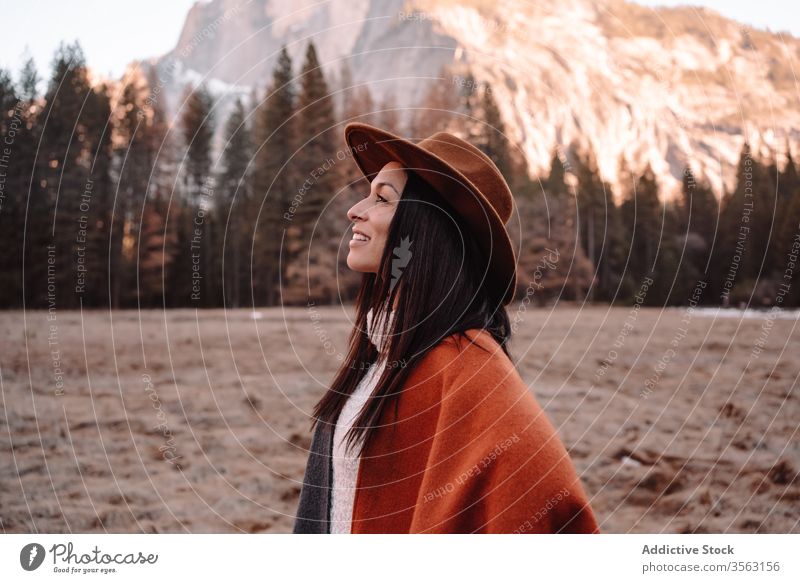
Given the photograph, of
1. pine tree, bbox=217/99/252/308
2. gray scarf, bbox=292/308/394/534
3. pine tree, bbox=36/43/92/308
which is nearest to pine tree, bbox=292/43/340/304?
pine tree, bbox=217/99/252/308

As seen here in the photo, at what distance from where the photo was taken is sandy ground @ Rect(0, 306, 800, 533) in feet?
9.98

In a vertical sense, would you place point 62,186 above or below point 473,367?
above

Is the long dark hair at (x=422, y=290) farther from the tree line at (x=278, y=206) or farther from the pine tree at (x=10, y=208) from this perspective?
the pine tree at (x=10, y=208)

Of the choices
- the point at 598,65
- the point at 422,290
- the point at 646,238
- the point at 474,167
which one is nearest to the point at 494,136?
the point at 598,65

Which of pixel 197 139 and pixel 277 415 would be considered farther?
pixel 197 139

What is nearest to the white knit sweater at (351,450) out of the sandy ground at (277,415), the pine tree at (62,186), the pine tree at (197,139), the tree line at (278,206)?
the sandy ground at (277,415)

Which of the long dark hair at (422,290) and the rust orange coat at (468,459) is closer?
the rust orange coat at (468,459)

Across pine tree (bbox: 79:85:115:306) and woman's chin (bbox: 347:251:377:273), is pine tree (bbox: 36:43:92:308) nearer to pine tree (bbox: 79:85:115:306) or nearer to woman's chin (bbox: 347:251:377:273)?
pine tree (bbox: 79:85:115:306)

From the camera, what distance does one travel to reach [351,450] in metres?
1.30

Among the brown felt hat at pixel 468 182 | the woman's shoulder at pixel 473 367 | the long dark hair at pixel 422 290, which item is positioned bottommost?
the woman's shoulder at pixel 473 367

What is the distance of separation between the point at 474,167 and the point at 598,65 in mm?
2487

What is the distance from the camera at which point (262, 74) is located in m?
5.02

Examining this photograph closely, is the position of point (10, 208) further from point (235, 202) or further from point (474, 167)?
point (474, 167)
